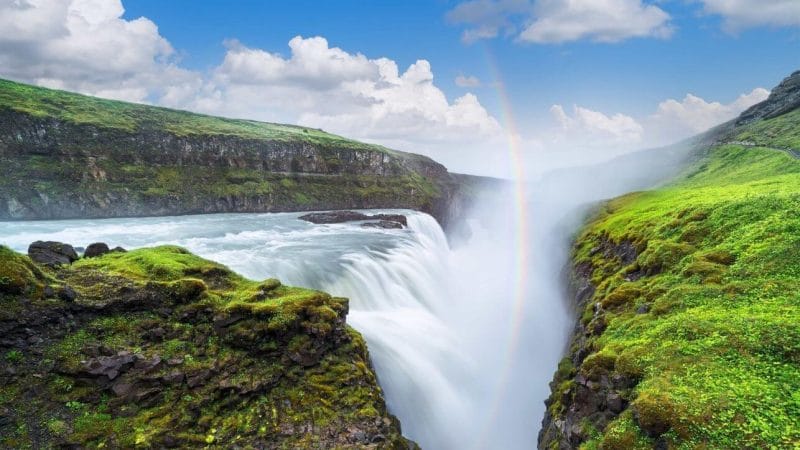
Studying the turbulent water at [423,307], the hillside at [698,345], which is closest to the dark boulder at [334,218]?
the turbulent water at [423,307]

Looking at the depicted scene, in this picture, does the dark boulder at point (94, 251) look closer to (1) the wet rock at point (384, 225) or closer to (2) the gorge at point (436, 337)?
(2) the gorge at point (436, 337)

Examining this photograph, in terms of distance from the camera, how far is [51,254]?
17.1 m

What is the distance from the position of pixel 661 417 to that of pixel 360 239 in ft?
150

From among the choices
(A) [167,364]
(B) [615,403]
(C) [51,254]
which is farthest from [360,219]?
(B) [615,403]

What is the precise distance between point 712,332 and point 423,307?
84.2 feet

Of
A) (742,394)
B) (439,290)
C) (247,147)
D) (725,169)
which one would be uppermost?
(247,147)

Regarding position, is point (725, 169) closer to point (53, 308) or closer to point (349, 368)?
point (349, 368)

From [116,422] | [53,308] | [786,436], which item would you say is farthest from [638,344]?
[53,308]

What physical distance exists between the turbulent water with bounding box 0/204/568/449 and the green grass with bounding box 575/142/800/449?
32.0 feet

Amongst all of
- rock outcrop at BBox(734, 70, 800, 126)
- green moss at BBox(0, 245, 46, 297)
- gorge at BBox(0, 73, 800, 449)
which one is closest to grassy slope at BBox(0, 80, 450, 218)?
gorge at BBox(0, 73, 800, 449)

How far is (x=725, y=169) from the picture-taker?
6556 cm

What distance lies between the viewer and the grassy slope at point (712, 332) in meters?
10.3

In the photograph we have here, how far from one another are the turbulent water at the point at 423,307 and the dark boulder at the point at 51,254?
13753mm

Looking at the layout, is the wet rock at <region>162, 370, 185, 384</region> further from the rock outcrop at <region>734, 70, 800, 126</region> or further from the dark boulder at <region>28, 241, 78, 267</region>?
the rock outcrop at <region>734, 70, 800, 126</region>
